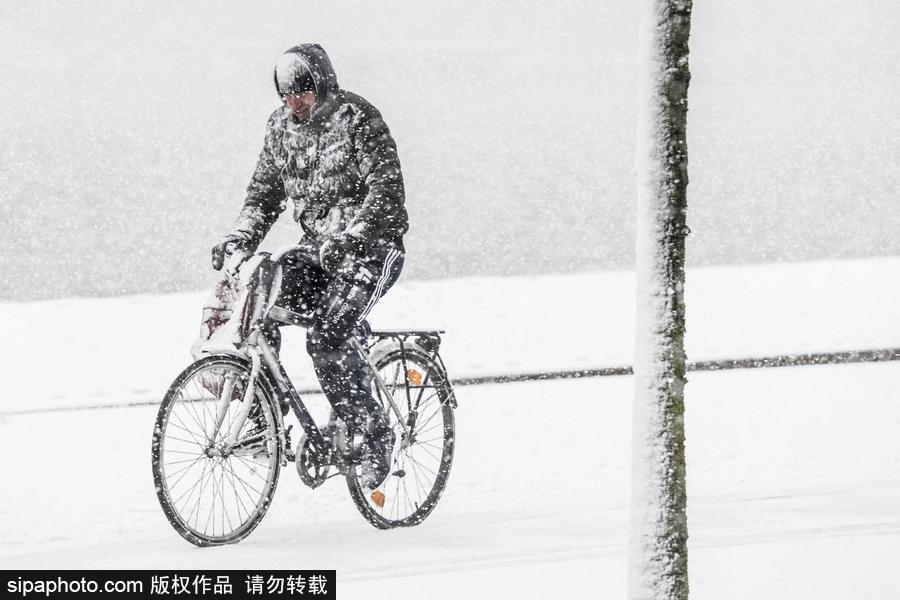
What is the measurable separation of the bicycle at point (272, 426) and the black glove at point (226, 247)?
25 centimetres

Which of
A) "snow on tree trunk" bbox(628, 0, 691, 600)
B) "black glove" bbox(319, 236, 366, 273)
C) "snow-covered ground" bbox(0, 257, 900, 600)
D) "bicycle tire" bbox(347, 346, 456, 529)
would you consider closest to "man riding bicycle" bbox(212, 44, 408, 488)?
"black glove" bbox(319, 236, 366, 273)

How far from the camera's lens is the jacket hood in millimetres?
5328

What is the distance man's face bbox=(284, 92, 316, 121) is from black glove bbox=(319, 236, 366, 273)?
0.65 m

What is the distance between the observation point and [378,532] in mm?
5934

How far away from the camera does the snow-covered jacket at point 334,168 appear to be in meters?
5.32

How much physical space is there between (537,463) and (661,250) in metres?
4.13

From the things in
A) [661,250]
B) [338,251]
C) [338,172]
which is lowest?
[661,250]

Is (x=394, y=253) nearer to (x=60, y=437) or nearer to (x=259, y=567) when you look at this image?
(x=259, y=567)

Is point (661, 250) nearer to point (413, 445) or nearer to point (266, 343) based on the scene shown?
point (266, 343)

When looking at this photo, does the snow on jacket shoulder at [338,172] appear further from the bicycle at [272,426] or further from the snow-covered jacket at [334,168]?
the bicycle at [272,426]

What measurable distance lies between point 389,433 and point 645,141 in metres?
2.28

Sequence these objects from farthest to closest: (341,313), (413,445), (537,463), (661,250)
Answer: (537,463), (413,445), (341,313), (661,250)

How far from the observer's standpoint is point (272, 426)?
536 cm

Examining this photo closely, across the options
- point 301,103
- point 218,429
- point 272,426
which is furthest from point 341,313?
point 301,103
